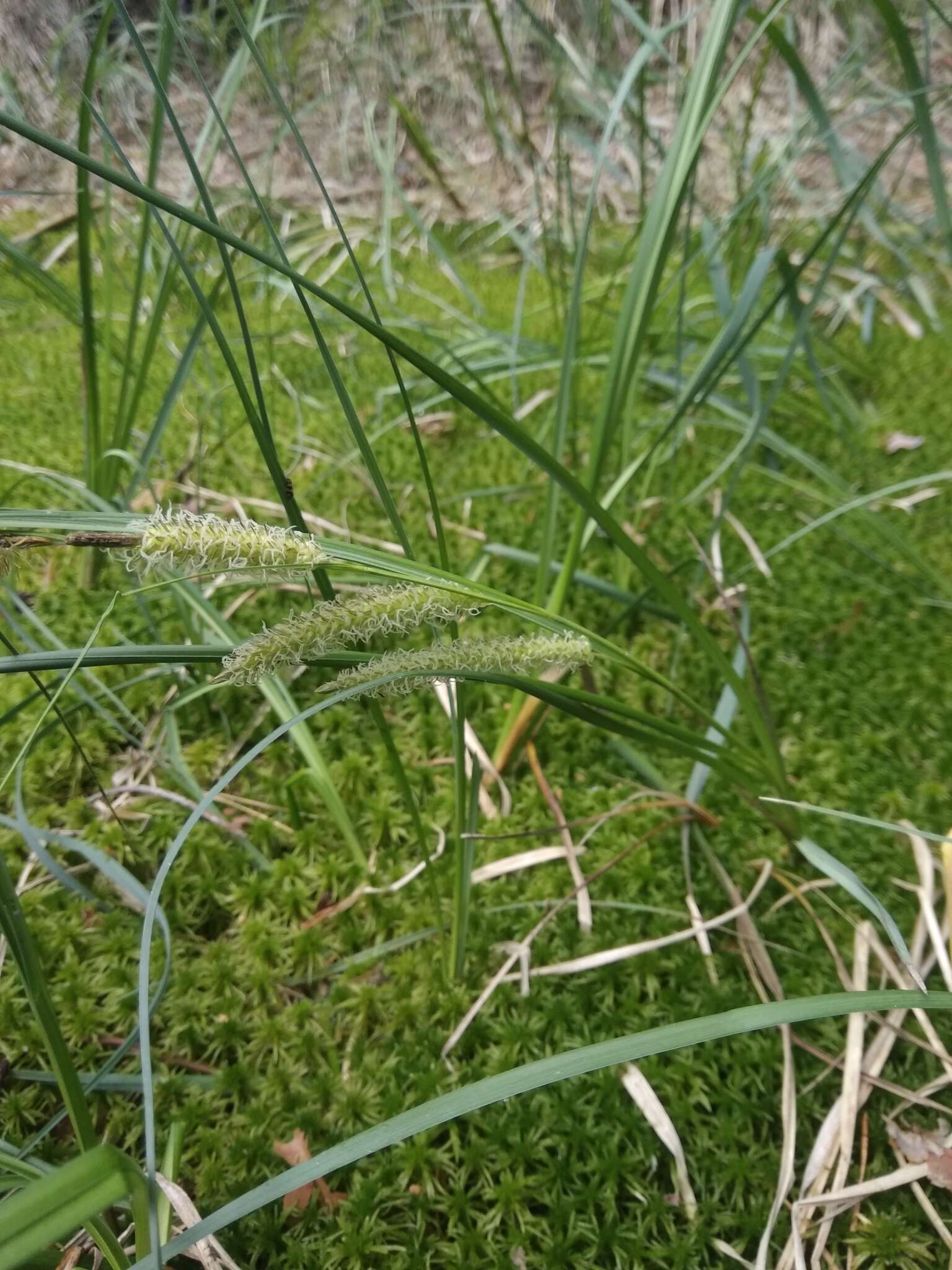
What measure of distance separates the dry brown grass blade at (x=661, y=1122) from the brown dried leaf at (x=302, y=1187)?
0.94 ft

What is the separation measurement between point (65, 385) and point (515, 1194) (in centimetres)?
192

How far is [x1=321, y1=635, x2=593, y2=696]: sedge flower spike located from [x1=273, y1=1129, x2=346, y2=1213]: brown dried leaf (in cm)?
48

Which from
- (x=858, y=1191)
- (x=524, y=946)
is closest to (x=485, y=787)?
(x=524, y=946)

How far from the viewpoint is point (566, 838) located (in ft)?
3.01

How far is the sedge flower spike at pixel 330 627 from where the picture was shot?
0.37 m

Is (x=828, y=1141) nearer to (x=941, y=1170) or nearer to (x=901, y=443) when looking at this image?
(x=941, y=1170)

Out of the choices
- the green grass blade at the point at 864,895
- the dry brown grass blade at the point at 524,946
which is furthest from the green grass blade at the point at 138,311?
the green grass blade at the point at 864,895

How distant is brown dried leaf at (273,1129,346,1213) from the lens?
2.12 feet

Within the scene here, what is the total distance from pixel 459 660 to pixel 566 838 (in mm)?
550

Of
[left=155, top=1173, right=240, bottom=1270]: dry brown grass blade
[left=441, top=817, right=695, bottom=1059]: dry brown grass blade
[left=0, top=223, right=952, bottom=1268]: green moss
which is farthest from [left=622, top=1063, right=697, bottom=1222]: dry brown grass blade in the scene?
[left=155, top=1173, right=240, bottom=1270]: dry brown grass blade

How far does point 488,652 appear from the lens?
1.46 feet

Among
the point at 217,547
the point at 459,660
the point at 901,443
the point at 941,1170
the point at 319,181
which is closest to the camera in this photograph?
the point at 217,547

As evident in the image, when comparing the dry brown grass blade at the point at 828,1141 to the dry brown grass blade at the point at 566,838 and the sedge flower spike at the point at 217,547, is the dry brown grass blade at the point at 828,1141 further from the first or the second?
the sedge flower spike at the point at 217,547

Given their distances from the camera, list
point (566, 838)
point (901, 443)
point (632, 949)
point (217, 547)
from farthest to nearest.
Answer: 1. point (901, 443)
2. point (566, 838)
3. point (632, 949)
4. point (217, 547)
